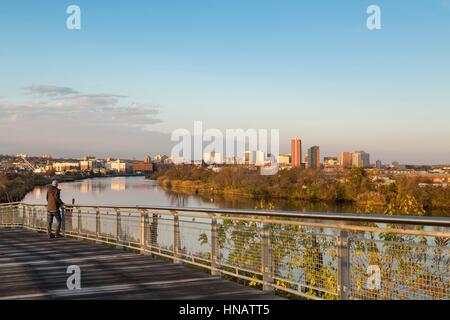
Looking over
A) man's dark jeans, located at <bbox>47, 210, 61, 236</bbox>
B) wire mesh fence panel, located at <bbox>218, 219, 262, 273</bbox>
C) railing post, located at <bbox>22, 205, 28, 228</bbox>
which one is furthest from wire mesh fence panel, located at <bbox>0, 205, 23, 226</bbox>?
wire mesh fence panel, located at <bbox>218, 219, 262, 273</bbox>

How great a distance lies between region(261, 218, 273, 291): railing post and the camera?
26.6 ft

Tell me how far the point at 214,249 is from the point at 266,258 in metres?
1.67

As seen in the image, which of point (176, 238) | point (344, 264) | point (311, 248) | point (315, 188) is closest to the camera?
point (344, 264)

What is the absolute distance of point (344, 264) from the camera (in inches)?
260

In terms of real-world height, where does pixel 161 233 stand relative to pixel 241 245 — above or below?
below

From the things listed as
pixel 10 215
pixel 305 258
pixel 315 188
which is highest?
pixel 305 258

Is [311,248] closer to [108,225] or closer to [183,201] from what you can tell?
[108,225]

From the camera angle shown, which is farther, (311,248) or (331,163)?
(331,163)

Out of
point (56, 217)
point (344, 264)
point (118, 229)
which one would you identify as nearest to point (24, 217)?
point (56, 217)

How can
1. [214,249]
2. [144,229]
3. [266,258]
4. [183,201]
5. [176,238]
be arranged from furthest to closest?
[183,201], [144,229], [176,238], [214,249], [266,258]

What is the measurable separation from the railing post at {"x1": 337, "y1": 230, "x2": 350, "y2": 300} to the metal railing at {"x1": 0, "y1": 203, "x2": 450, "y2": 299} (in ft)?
0.04
